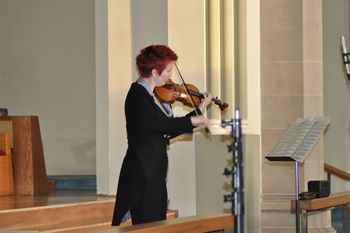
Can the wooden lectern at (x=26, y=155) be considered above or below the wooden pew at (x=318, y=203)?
above

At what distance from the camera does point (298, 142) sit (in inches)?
232

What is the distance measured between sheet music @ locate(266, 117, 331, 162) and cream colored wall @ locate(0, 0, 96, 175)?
480cm

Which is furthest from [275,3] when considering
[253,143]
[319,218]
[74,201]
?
[74,201]

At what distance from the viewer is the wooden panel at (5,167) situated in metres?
8.05

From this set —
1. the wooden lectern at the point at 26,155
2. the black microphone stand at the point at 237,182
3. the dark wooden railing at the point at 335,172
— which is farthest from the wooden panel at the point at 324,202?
the wooden lectern at the point at 26,155

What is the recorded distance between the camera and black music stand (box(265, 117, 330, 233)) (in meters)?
5.84

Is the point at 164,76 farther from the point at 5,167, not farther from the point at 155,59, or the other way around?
the point at 5,167

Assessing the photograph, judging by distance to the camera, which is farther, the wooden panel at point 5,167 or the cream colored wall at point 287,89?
the wooden panel at point 5,167

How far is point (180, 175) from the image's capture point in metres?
7.22

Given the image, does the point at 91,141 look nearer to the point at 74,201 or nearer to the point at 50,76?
the point at 50,76

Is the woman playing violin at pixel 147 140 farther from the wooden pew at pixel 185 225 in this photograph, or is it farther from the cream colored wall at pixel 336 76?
the cream colored wall at pixel 336 76

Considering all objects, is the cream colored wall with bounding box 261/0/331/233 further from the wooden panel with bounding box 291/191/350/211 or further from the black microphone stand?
the black microphone stand

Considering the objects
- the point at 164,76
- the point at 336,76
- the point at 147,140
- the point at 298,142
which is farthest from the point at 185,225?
the point at 336,76

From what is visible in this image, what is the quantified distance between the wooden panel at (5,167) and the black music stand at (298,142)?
9.48 ft
